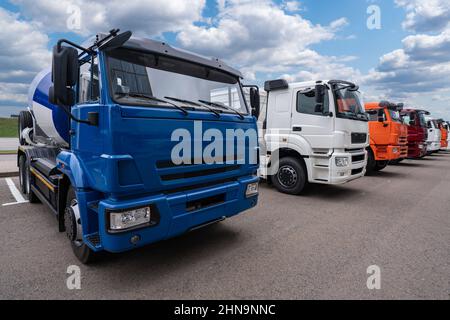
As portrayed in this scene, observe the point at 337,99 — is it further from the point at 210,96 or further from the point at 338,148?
the point at 210,96

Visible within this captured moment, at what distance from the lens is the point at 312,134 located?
5527mm

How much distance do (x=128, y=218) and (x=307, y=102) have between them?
15.1 feet

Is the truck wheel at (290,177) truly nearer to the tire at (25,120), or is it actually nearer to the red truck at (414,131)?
the tire at (25,120)

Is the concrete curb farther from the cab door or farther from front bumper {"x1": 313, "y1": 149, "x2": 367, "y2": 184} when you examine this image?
front bumper {"x1": 313, "y1": 149, "x2": 367, "y2": 184}

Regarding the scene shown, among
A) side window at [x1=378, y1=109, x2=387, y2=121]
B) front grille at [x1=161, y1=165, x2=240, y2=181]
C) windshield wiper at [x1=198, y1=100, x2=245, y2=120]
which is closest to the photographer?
front grille at [x1=161, y1=165, x2=240, y2=181]

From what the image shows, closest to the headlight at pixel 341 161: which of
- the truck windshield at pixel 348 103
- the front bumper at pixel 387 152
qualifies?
the truck windshield at pixel 348 103

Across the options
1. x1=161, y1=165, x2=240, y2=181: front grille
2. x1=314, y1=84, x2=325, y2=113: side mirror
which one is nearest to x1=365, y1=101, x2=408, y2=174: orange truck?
x1=314, y1=84, x2=325, y2=113: side mirror

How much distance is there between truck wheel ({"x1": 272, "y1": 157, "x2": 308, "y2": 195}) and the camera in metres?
5.80

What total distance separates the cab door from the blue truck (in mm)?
2571

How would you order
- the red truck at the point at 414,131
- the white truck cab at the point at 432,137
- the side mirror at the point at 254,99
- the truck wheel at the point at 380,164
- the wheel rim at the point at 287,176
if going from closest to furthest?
the side mirror at the point at 254,99 → the wheel rim at the point at 287,176 → the truck wheel at the point at 380,164 → the red truck at the point at 414,131 → the white truck cab at the point at 432,137

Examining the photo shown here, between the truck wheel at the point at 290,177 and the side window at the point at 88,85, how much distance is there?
176 inches

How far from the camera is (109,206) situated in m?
2.15

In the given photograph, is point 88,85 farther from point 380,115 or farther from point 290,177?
point 380,115

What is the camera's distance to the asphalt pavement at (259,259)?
2.38 meters
